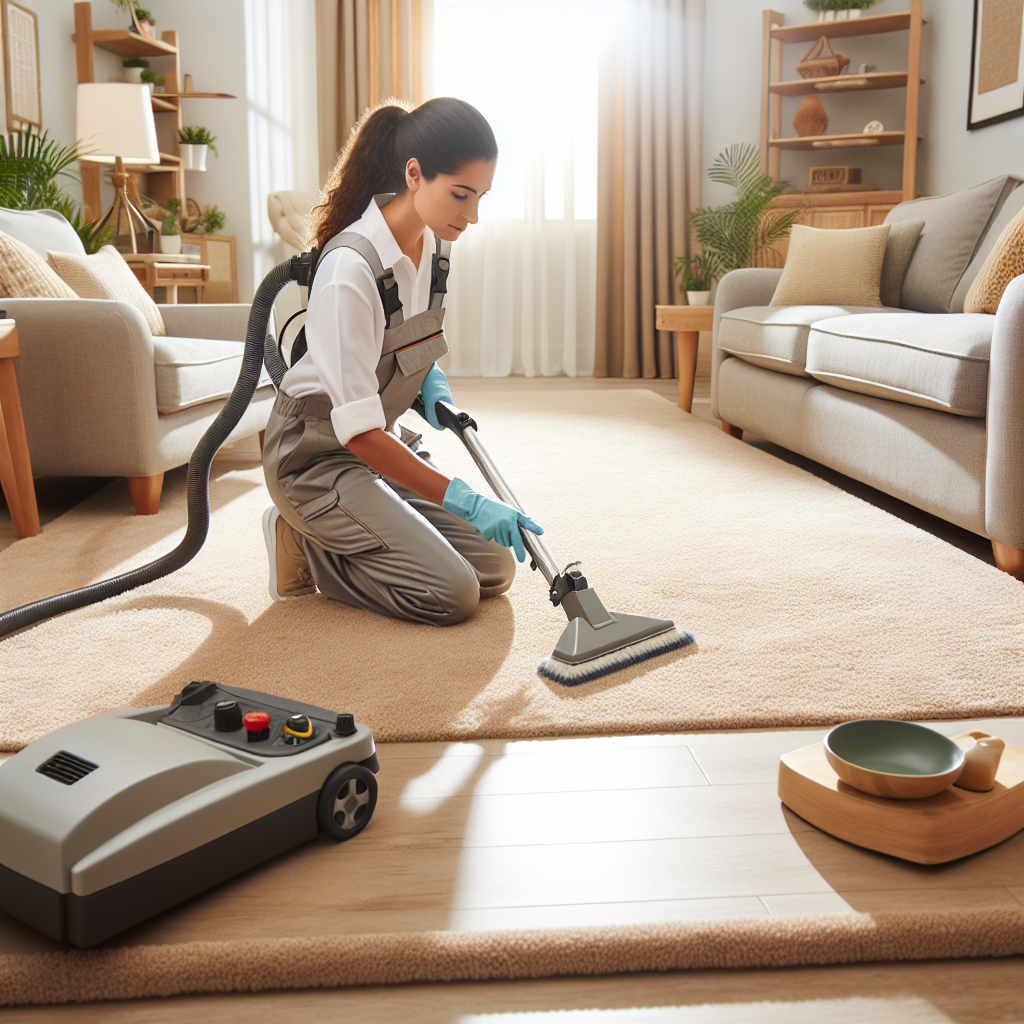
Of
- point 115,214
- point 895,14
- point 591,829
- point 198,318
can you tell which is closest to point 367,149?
point 591,829

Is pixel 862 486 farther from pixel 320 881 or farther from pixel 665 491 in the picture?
pixel 320 881

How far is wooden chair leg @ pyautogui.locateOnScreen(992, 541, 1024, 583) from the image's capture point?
182cm

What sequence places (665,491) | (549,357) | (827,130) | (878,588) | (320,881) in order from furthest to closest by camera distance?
(549,357) < (827,130) < (665,491) < (878,588) < (320,881)

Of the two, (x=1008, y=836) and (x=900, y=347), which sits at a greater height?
(x=900, y=347)

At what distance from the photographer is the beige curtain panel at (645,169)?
18.1 ft

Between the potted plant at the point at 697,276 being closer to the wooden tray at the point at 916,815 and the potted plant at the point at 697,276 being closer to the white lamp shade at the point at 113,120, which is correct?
the white lamp shade at the point at 113,120

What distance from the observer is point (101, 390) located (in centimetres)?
233

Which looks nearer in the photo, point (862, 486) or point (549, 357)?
point (862, 486)

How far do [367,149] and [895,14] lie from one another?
4304 mm

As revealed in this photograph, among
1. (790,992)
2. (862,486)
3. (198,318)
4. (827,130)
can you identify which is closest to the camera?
(790,992)

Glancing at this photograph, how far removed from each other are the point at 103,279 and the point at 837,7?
13.4ft

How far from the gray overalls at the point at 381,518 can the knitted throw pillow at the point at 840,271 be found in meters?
2.11

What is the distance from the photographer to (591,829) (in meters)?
1.00

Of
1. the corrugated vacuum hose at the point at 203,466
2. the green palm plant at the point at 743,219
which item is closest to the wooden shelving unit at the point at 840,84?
the green palm plant at the point at 743,219
